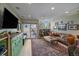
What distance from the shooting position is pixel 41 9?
213cm

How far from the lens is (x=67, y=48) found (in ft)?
6.85

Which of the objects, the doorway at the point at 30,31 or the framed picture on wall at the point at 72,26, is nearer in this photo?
the framed picture on wall at the point at 72,26

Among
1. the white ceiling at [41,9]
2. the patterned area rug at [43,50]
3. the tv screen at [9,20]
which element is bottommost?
the patterned area rug at [43,50]

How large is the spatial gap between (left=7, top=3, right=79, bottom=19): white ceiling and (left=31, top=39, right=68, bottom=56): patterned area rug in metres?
0.50

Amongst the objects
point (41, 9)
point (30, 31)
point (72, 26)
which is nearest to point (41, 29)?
point (30, 31)

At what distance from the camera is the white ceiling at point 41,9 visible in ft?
6.84

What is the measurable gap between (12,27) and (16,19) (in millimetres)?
172

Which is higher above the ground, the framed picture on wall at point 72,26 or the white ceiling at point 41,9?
the white ceiling at point 41,9

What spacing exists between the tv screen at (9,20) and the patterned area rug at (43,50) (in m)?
0.53

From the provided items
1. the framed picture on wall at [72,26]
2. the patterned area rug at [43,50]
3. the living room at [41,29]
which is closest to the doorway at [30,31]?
the living room at [41,29]

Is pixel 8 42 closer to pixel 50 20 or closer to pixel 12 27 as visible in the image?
pixel 12 27

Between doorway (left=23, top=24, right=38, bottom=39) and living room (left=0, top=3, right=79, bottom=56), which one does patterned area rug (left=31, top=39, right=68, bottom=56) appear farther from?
doorway (left=23, top=24, right=38, bottom=39)

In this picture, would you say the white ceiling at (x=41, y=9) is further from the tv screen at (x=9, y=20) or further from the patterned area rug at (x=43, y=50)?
the patterned area rug at (x=43, y=50)

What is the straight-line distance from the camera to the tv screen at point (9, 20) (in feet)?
6.90
